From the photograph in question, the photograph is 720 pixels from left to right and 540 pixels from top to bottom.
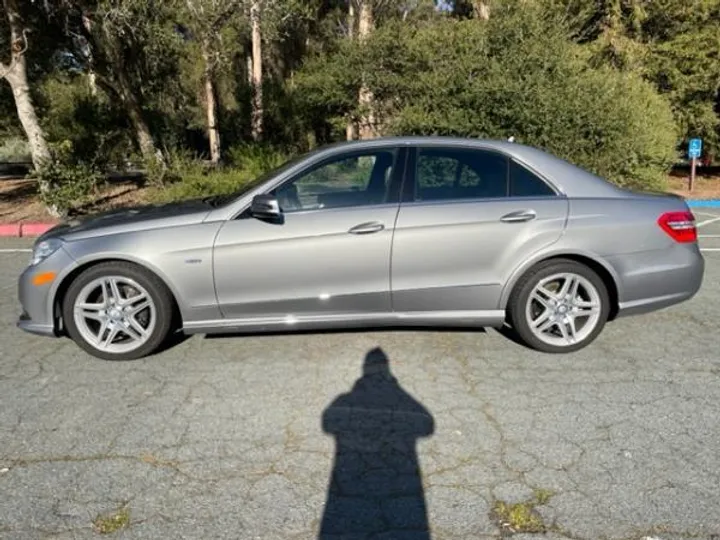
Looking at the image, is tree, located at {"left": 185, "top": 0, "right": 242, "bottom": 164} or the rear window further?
tree, located at {"left": 185, "top": 0, "right": 242, "bottom": 164}

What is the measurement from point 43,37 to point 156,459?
40.2 ft

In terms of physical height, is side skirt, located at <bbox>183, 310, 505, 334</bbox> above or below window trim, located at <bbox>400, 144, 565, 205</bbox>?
below

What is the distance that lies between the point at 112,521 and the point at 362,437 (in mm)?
1261

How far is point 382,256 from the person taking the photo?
389cm

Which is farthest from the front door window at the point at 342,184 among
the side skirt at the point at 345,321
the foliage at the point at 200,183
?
the foliage at the point at 200,183

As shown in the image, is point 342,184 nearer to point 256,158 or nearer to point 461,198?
point 461,198

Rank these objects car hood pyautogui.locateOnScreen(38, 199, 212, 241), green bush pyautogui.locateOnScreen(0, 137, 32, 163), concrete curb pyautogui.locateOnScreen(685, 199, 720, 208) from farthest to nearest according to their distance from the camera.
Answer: green bush pyautogui.locateOnScreen(0, 137, 32, 163)
concrete curb pyautogui.locateOnScreen(685, 199, 720, 208)
car hood pyautogui.locateOnScreen(38, 199, 212, 241)

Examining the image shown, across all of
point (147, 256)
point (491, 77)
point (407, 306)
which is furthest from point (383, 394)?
point (491, 77)

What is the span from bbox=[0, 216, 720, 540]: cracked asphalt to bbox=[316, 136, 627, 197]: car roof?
3.88ft

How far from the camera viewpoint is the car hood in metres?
3.97

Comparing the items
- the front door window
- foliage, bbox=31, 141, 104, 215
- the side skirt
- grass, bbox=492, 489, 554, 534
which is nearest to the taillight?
the side skirt

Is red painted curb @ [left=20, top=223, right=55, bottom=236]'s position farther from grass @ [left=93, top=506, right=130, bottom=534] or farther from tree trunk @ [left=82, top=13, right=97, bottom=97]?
grass @ [left=93, top=506, right=130, bottom=534]

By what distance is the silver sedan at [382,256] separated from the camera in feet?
12.7

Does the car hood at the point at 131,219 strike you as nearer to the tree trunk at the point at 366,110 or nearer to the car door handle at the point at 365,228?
the car door handle at the point at 365,228
